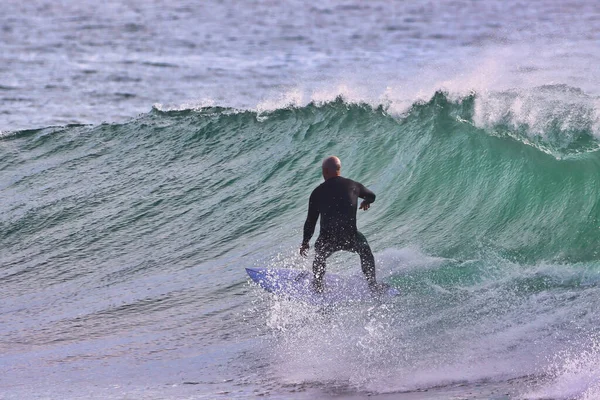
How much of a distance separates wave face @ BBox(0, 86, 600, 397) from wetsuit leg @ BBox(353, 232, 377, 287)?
31 cm

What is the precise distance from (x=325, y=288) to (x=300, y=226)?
11.4ft

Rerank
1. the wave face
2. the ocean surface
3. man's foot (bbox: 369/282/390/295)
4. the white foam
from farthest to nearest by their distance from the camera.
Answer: man's foot (bbox: 369/282/390/295) < the wave face < the ocean surface < the white foam

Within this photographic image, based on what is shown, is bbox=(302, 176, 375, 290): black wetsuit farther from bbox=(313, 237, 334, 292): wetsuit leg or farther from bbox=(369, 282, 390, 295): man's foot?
bbox=(369, 282, 390, 295): man's foot

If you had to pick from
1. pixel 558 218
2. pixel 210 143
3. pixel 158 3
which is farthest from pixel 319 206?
pixel 158 3

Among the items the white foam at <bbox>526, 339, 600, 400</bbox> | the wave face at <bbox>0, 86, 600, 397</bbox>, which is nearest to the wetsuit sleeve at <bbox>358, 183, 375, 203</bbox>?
the wave face at <bbox>0, 86, 600, 397</bbox>

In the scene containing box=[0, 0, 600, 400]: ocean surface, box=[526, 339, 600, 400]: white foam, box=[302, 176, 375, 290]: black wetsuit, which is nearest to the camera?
box=[526, 339, 600, 400]: white foam

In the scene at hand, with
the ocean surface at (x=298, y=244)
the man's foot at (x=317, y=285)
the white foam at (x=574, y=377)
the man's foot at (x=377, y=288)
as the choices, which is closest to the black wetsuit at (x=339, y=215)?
the man's foot at (x=377, y=288)

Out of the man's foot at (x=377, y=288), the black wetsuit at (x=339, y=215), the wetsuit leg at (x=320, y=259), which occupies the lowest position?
the man's foot at (x=377, y=288)

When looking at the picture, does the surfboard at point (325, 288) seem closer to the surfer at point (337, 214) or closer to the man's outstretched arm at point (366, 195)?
the surfer at point (337, 214)

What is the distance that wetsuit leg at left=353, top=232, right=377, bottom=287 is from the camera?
926 cm

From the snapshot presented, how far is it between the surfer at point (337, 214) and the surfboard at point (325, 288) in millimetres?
290

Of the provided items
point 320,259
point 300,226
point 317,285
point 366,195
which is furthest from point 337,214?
point 300,226

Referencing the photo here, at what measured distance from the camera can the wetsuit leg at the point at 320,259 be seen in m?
9.31

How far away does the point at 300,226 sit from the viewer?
13055 millimetres
